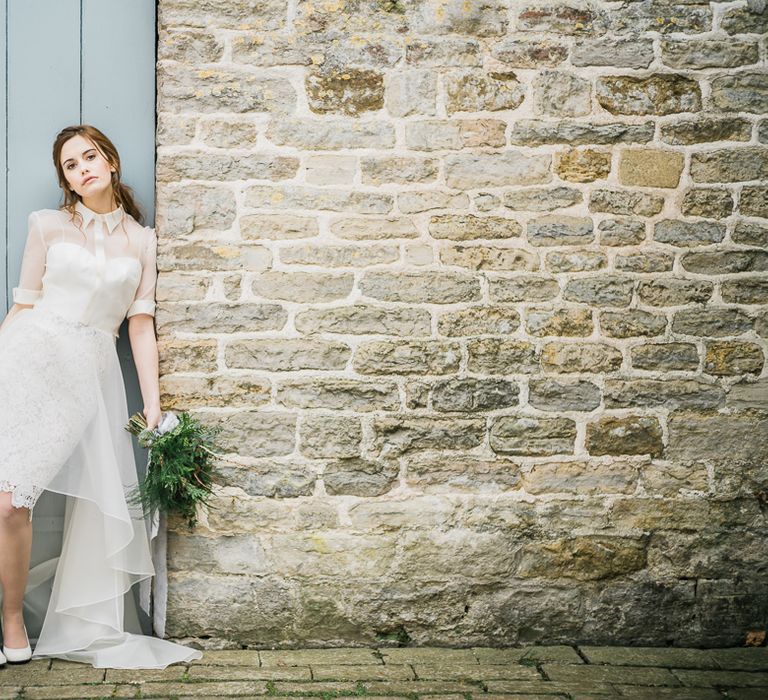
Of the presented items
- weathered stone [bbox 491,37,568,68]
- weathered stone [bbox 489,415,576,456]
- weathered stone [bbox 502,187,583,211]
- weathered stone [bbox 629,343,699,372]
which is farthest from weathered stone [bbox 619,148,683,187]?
weathered stone [bbox 489,415,576,456]

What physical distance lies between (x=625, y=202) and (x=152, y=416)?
2.12m

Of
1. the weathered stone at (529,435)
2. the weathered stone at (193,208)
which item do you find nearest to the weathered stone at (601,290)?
the weathered stone at (529,435)

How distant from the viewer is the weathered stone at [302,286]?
359cm

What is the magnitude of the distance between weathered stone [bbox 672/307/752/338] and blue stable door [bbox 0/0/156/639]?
234 cm

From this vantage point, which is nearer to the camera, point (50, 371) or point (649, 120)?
point (50, 371)

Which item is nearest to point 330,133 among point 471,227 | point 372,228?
point 372,228

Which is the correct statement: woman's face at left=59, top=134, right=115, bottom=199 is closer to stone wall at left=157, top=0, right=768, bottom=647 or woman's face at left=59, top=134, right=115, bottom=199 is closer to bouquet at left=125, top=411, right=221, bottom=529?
stone wall at left=157, top=0, right=768, bottom=647

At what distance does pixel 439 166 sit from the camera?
3627mm

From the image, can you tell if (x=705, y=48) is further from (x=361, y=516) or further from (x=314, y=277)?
(x=361, y=516)

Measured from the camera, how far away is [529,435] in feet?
12.1

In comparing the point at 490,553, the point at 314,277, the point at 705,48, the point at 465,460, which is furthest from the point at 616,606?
the point at 705,48

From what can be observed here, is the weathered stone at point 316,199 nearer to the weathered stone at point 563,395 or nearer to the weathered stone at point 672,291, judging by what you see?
the weathered stone at point 563,395

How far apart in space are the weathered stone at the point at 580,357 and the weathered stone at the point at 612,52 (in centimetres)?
116

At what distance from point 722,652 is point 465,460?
4.48 feet
